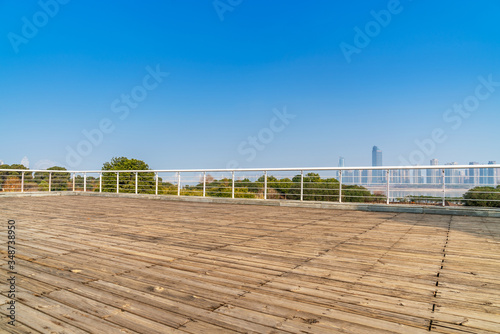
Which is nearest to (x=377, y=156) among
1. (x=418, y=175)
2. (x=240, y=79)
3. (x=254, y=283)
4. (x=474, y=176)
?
(x=240, y=79)

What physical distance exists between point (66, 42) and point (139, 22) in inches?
192

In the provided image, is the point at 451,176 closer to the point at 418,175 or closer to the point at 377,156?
the point at 418,175

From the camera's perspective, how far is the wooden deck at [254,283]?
4.12ft

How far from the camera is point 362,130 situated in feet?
113

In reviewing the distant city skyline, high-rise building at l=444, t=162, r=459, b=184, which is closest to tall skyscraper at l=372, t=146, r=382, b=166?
the distant city skyline

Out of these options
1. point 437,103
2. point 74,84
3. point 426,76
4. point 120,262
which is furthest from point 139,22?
point 437,103

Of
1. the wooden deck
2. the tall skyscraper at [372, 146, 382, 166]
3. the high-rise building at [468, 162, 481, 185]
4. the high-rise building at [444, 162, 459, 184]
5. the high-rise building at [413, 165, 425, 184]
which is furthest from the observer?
the tall skyscraper at [372, 146, 382, 166]

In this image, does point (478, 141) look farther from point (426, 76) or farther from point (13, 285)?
A: point (13, 285)

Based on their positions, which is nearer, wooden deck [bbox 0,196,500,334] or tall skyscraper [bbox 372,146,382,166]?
wooden deck [bbox 0,196,500,334]

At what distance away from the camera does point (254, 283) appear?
174 centimetres

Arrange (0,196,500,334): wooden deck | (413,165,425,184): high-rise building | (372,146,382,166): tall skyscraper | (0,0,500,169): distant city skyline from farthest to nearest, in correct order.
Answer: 1. (372,146,382,166): tall skyscraper
2. (0,0,500,169): distant city skyline
3. (413,165,425,184): high-rise building
4. (0,196,500,334): wooden deck

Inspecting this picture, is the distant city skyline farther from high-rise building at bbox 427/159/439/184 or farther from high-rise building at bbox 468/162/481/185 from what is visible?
high-rise building at bbox 468/162/481/185

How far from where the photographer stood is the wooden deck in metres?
1.26

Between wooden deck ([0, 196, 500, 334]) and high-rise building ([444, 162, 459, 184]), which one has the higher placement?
high-rise building ([444, 162, 459, 184])
